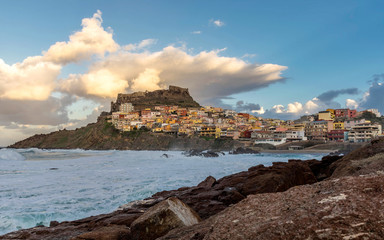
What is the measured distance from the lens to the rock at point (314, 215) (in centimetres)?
191

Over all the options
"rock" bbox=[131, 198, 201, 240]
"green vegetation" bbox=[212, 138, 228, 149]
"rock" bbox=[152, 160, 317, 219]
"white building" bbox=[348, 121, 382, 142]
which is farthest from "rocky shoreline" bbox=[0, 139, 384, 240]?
"green vegetation" bbox=[212, 138, 228, 149]

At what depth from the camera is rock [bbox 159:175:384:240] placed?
191 cm

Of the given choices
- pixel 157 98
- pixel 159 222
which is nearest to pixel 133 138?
pixel 157 98

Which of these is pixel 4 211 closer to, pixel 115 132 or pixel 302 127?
pixel 302 127

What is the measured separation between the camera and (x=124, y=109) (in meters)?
150

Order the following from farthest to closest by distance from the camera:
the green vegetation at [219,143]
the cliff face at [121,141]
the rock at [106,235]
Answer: the cliff face at [121,141], the green vegetation at [219,143], the rock at [106,235]

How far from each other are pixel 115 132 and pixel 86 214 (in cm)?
11352

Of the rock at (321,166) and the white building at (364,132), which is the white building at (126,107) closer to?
the white building at (364,132)

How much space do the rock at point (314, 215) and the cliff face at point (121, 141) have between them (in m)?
84.6

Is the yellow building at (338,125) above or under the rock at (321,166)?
above

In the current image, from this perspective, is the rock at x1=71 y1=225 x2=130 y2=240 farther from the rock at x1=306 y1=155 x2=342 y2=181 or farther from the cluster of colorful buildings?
the cluster of colorful buildings

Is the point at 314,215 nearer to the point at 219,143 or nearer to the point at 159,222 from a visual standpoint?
the point at 159,222

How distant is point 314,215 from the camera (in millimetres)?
2121

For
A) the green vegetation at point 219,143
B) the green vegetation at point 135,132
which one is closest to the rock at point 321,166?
the green vegetation at point 219,143
